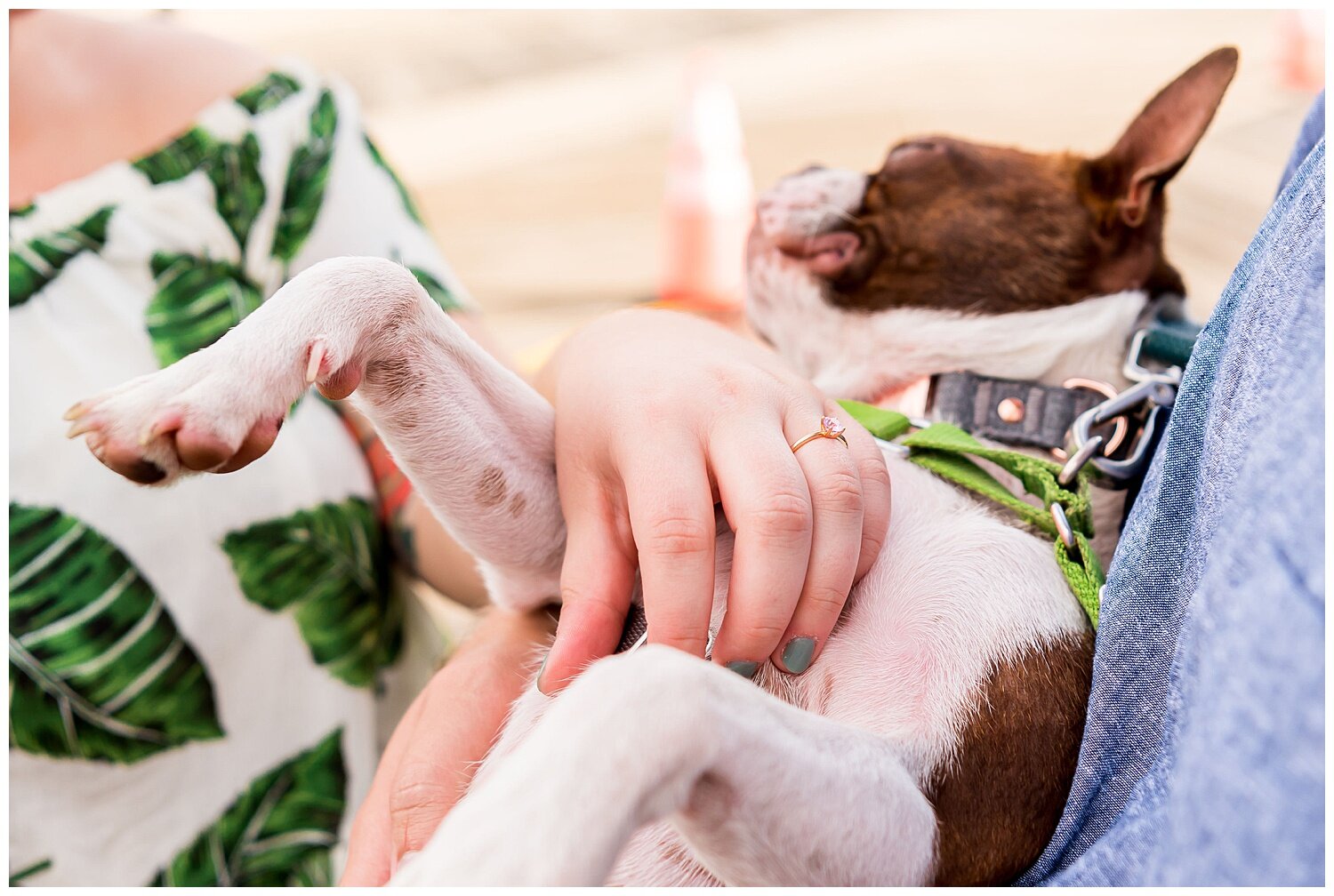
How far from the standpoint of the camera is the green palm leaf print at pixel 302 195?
63.3 inches

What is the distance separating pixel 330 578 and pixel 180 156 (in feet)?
2.22

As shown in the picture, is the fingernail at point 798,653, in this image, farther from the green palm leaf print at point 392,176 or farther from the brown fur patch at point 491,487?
the green palm leaf print at point 392,176

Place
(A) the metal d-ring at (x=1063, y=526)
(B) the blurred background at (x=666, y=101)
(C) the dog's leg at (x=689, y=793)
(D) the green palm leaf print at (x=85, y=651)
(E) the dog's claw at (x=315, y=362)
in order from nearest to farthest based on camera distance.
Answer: (C) the dog's leg at (x=689, y=793), (E) the dog's claw at (x=315, y=362), (A) the metal d-ring at (x=1063, y=526), (D) the green palm leaf print at (x=85, y=651), (B) the blurred background at (x=666, y=101)

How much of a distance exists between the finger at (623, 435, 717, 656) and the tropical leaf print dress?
0.80 meters

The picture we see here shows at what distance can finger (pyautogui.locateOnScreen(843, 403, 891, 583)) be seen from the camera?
939mm

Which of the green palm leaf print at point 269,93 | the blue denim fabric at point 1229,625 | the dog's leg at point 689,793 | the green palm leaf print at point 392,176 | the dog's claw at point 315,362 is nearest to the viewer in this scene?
the blue denim fabric at point 1229,625

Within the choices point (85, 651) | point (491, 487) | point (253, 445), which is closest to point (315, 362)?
point (253, 445)

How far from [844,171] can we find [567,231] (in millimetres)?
3584

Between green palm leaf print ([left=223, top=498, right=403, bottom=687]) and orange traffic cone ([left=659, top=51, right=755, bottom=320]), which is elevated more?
green palm leaf print ([left=223, top=498, right=403, bottom=687])

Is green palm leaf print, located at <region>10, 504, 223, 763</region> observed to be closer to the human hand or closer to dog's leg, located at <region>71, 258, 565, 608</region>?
the human hand

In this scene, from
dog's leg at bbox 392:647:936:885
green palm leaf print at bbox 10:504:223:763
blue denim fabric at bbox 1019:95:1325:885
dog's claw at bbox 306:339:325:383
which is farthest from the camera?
green palm leaf print at bbox 10:504:223:763

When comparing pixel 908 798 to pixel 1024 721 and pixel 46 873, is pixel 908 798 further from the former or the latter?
pixel 46 873

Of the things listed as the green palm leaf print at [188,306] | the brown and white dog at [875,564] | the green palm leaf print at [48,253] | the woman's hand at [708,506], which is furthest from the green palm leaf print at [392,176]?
the woman's hand at [708,506]

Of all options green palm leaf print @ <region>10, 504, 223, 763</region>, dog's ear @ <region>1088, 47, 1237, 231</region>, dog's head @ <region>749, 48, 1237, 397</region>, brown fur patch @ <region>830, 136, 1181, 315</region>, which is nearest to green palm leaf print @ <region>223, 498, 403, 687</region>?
green palm leaf print @ <region>10, 504, 223, 763</region>
